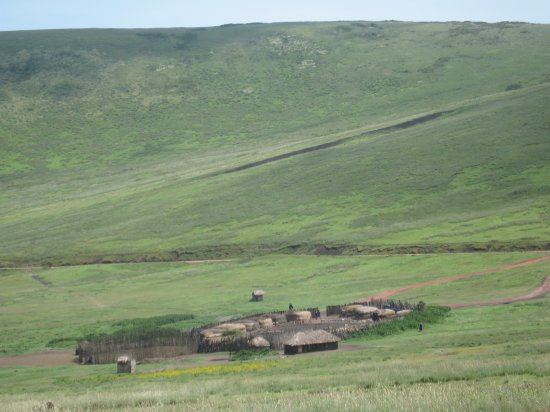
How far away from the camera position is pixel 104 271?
97.2m

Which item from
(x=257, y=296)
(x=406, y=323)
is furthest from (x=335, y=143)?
(x=406, y=323)

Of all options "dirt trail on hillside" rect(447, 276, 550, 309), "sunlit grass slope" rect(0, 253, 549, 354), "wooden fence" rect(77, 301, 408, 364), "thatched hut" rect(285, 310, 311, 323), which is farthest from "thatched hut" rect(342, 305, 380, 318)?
"sunlit grass slope" rect(0, 253, 549, 354)

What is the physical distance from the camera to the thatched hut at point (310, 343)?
47969 mm

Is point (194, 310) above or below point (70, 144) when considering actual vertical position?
below

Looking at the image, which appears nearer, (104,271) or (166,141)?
(104,271)

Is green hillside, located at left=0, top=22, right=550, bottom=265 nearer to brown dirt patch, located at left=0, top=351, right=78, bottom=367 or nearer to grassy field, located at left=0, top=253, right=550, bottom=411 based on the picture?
grassy field, located at left=0, top=253, right=550, bottom=411

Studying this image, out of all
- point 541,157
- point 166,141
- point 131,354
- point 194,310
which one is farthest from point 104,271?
point 166,141

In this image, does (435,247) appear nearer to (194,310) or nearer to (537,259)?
(537,259)

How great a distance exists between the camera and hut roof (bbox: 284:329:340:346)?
158 ft

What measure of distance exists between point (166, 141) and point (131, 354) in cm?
14733

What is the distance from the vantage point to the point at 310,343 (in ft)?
157

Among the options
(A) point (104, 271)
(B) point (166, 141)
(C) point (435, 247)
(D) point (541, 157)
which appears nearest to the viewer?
(C) point (435, 247)

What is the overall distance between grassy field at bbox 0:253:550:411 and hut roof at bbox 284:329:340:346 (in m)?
1.66

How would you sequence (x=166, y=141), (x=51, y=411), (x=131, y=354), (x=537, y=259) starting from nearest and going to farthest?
(x=51, y=411) → (x=131, y=354) → (x=537, y=259) → (x=166, y=141)
